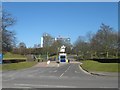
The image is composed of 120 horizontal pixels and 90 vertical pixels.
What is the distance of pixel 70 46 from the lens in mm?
156875

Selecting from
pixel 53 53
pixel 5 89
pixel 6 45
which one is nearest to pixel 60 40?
pixel 53 53

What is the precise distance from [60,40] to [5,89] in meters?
130

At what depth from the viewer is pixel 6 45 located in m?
79.3

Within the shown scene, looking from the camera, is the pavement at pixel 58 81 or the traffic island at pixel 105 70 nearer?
the pavement at pixel 58 81

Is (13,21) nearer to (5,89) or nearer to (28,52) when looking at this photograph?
(5,89)

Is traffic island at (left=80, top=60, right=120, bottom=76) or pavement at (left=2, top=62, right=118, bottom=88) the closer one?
pavement at (left=2, top=62, right=118, bottom=88)

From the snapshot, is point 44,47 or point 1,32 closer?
point 1,32

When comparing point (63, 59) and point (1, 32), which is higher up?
point (1, 32)

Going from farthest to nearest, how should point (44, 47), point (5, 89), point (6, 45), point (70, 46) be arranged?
point (70, 46)
point (44, 47)
point (6, 45)
point (5, 89)

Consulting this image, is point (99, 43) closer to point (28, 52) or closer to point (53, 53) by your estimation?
point (53, 53)

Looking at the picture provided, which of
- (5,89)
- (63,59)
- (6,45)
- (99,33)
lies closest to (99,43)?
(99,33)

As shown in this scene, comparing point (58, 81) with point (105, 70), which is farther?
point (105, 70)

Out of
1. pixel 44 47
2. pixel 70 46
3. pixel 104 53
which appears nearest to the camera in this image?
pixel 104 53

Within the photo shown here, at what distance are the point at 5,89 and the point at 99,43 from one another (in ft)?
281
